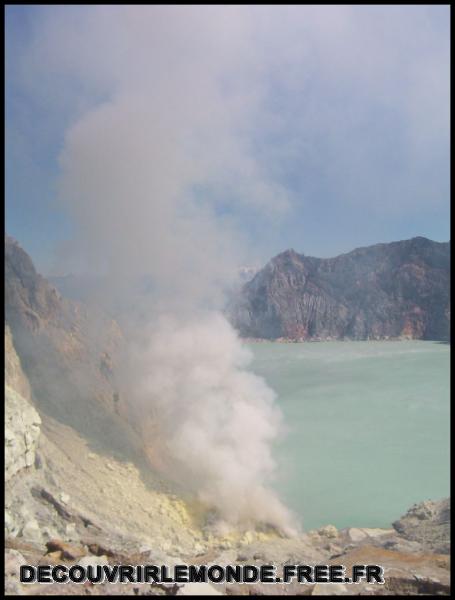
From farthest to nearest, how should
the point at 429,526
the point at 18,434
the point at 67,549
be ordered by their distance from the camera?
the point at 429,526, the point at 18,434, the point at 67,549

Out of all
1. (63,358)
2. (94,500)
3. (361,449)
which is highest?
(63,358)

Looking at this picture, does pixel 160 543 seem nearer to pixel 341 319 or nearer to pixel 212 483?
pixel 212 483

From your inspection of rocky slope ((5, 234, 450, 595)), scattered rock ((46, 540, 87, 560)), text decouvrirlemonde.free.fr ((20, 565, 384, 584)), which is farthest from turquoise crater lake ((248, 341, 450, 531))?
scattered rock ((46, 540, 87, 560))

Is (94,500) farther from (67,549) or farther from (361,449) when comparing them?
(361,449)

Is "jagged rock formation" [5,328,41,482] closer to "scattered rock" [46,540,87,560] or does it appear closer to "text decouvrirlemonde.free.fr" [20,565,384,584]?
"scattered rock" [46,540,87,560]

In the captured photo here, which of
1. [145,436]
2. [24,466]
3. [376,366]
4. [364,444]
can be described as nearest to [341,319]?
[376,366]

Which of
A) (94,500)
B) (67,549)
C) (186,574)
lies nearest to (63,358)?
(94,500)

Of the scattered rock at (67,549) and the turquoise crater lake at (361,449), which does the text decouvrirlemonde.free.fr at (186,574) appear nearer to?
the scattered rock at (67,549)
